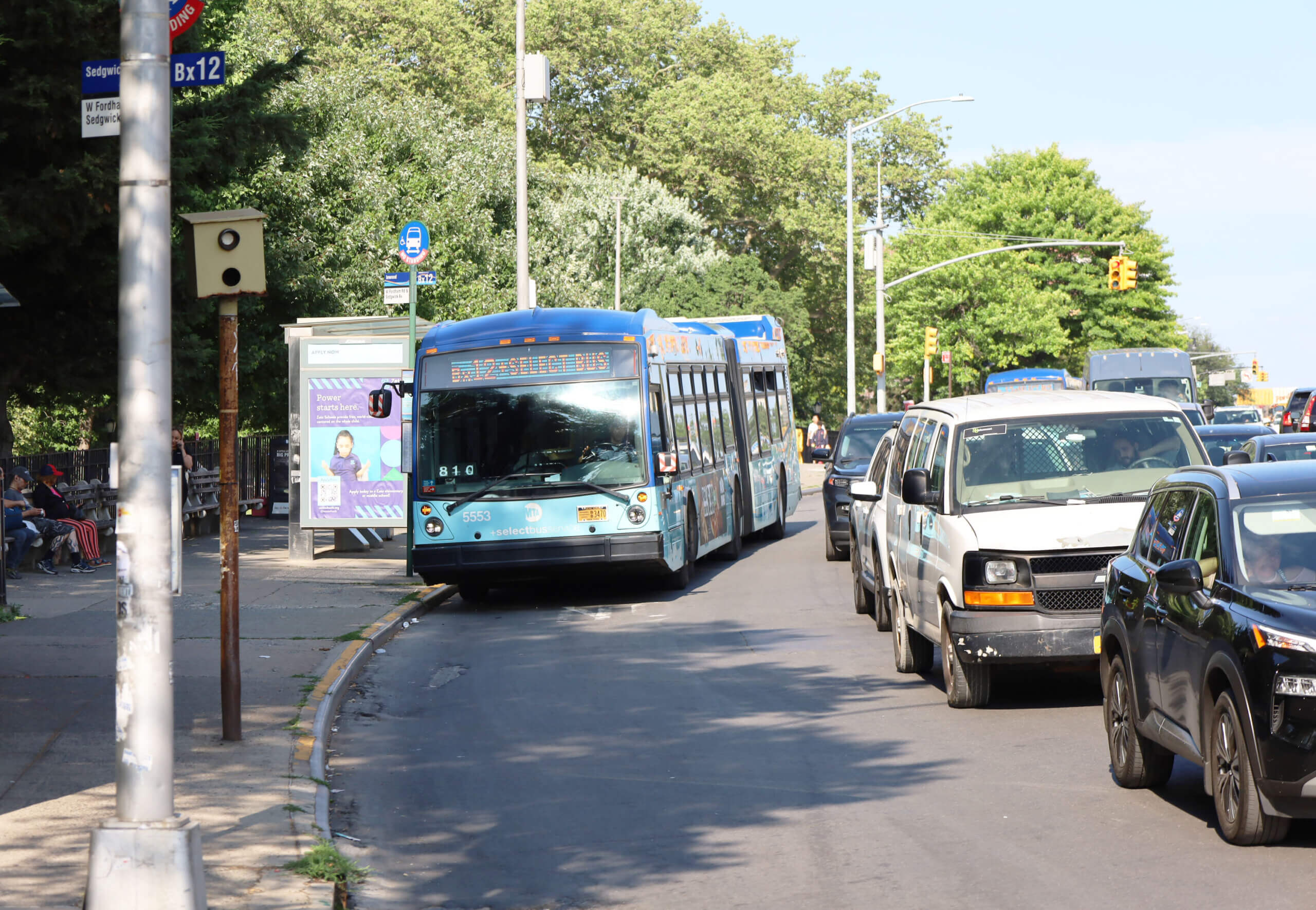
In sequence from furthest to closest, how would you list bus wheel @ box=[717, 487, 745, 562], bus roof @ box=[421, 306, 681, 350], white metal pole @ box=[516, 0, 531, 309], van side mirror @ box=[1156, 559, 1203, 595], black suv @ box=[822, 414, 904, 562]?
white metal pole @ box=[516, 0, 531, 309] < bus wheel @ box=[717, 487, 745, 562] < black suv @ box=[822, 414, 904, 562] < bus roof @ box=[421, 306, 681, 350] < van side mirror @ box=[1156, 559, 1203, 595]

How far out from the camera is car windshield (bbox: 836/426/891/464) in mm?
22750

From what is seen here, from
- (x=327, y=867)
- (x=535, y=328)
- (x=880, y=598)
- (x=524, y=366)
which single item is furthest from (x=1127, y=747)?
(x=535, y=328)

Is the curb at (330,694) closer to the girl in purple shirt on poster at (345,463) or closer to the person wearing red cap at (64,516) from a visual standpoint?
the girl in purple shirt on poster at (345,463)

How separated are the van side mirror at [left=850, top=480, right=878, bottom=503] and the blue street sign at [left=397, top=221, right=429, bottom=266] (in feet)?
25.2

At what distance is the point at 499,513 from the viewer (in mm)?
17031

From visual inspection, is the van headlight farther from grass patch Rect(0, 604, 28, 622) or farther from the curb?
grass patch Rect(0, 604, 28, 622)

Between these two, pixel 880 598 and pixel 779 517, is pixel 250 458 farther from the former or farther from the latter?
pixel 880 598

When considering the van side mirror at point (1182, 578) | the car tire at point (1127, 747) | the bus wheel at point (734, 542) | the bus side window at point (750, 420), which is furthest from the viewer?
the bus side window at point (750, 420)

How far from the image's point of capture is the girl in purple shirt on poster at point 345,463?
2116 cm

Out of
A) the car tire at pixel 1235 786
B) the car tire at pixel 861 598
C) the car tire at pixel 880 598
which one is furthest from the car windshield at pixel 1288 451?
the car tire at pixel 1235 786

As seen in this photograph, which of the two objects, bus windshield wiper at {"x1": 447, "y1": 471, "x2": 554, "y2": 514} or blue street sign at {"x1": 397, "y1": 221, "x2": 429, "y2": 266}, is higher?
blue street sign at {"x1": 397, "y1": 221, "x2": 429, "y2": 266}

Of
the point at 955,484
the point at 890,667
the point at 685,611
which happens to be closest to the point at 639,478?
the point at 685,611

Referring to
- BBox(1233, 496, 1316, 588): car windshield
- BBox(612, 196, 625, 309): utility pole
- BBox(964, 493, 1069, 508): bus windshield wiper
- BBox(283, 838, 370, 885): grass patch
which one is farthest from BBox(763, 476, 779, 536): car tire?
BBox(612, 196, 625, 309): utility pole

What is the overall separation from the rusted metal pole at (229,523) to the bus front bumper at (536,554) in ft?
23.3
